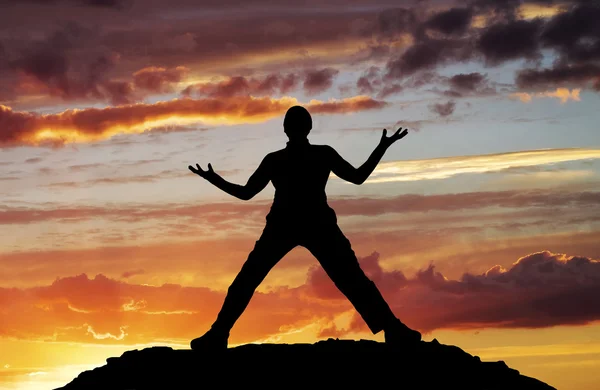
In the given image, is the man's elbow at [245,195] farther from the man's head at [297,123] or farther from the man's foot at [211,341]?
the man's foot at [211,341]

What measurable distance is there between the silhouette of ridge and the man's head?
390 cm

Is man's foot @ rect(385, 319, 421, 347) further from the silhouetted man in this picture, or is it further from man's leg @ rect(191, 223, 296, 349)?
man's leg @ rect(191, 223, 296, 349)

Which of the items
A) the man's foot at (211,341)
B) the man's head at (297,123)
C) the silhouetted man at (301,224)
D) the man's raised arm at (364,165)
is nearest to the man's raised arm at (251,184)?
the silhouetted man at (301,224)

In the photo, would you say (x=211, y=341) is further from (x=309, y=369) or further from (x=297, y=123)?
(x=297, y=123)

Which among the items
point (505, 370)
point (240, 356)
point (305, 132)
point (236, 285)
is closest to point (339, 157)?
point (305, 132)

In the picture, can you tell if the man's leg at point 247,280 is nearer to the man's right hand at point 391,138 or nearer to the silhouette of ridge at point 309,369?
the silhouette of ridge at point 309,369

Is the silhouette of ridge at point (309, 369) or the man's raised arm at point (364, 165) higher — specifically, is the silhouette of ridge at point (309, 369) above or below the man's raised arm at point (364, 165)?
below

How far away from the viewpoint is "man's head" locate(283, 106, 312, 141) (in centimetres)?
1506

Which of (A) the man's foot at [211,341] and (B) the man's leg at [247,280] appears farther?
(A) the man's foot at [211,341]

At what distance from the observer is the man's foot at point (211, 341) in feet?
50.1

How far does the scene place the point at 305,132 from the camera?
598 inches

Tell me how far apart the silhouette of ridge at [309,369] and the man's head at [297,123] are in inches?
154

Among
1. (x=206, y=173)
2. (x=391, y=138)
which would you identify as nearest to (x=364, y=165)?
(x=391, y=138)

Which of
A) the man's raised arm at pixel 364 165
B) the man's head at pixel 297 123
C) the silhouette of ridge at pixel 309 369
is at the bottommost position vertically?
the silhouette of ridge at pixel 309 369
